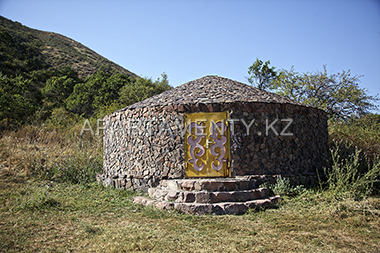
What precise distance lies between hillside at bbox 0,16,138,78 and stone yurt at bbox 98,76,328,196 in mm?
19730

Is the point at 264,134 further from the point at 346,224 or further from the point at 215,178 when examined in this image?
the point at 346,224

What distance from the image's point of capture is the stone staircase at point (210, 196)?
225 inches

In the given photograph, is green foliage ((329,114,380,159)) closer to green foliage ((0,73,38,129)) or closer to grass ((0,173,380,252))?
grass ((0,173,380,252))

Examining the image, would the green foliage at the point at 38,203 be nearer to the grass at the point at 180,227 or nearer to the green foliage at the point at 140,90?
the grass at the point at 180,227

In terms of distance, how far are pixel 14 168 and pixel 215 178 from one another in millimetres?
7180

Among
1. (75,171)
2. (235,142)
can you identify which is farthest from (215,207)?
Result: (75,171)

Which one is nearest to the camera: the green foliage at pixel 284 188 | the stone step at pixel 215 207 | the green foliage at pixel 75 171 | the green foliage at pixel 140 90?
the stone step at pixel 215 207

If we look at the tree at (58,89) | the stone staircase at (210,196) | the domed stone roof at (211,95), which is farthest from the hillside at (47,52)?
the stone staircase at (210,196)

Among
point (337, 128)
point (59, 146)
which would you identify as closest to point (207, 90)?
point (59, 146)

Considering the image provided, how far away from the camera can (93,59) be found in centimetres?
3656

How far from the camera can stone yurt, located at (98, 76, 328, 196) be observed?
6824 mm

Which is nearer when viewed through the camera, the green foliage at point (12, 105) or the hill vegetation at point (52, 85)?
the green foliage at point (12, 105)

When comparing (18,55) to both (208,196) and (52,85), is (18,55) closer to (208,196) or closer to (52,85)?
(52,85)

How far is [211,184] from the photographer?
619cm
